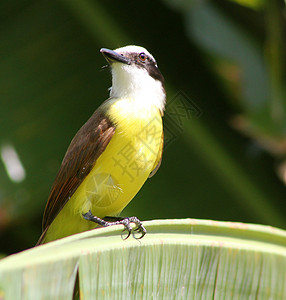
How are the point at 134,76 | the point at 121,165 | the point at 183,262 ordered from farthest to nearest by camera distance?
1. the point at 134,76
2. the point at 121,165
3. the point at 183,262

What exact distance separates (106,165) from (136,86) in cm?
53

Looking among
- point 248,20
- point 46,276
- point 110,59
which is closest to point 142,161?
point 110,59

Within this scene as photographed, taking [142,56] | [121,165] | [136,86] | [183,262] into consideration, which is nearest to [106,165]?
[121,165]

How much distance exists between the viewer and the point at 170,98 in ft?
10.7

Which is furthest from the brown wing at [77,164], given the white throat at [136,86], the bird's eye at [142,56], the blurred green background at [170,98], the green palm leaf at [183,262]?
the green palm leaf at [183,262]

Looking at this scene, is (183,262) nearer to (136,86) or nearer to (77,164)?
(77,164)

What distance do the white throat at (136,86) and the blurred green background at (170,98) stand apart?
0.33m

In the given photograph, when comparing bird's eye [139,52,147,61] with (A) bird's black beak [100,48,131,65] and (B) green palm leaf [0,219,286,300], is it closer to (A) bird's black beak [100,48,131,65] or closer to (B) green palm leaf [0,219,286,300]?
(A) bird's black beak [100,48,131,65]

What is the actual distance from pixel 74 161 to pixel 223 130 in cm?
137

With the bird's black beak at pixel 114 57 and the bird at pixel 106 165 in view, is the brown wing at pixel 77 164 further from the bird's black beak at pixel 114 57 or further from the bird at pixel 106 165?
the bird's black beak at pixel 114 57

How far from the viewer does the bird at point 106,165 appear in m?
2.35

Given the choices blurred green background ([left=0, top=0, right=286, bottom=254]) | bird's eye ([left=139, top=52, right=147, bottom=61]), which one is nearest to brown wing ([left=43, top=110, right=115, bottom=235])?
bird's eye ([left=139, top=52, right=147, bottom=61])

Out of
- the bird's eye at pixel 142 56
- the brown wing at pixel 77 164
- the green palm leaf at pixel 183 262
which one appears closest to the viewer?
the green palm leaf at pixel 183 262

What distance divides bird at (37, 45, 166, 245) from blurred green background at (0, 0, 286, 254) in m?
0.48
